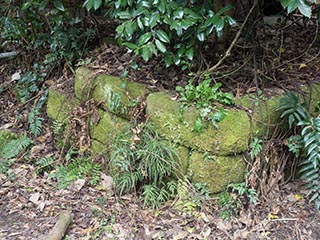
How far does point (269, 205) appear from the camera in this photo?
2.70 metres

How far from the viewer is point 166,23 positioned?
2.55 m

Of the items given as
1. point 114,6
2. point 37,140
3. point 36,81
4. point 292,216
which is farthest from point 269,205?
point 36,81

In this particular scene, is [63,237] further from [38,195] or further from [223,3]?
[223,3]

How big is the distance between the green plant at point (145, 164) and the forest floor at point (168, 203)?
0.09m

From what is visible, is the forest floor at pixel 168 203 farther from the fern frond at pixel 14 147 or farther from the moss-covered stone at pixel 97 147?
the moss-covered stone at pixel 97 147

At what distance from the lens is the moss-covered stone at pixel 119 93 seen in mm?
2971

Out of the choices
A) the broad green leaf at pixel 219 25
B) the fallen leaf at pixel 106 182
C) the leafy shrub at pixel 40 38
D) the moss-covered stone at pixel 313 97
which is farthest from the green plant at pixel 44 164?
the moss-covered stone at pixel 313 97

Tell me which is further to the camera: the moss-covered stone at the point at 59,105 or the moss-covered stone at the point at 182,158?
the moss-covered stone at the point at 59,105

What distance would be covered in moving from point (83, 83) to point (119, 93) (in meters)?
0.43

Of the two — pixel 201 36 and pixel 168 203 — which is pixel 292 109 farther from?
pixel 168 203

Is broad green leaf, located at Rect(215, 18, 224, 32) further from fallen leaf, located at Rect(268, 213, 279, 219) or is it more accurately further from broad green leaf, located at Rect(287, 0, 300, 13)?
fallen leaf, located at Rect(268, 213, 279, 219)

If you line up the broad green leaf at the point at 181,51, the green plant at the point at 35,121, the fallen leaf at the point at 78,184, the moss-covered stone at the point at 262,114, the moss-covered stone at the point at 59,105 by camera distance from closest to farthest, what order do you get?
1. the moss-covered stone at the point at 262,114
2. the broad green leaf at the point at 181,51
3. the fallen leaf at the point at 78,184
4. the moss-covered stone at the point at 59,105
5. the green plant at the point at 35,121

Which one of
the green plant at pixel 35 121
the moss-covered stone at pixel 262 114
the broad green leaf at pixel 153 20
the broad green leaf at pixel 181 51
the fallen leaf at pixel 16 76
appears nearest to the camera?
the broad green leaf at pixel 153 20

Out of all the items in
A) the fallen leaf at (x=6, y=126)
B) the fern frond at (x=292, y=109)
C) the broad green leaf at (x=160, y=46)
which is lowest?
the fallen leaf at (x=6, y=126)
